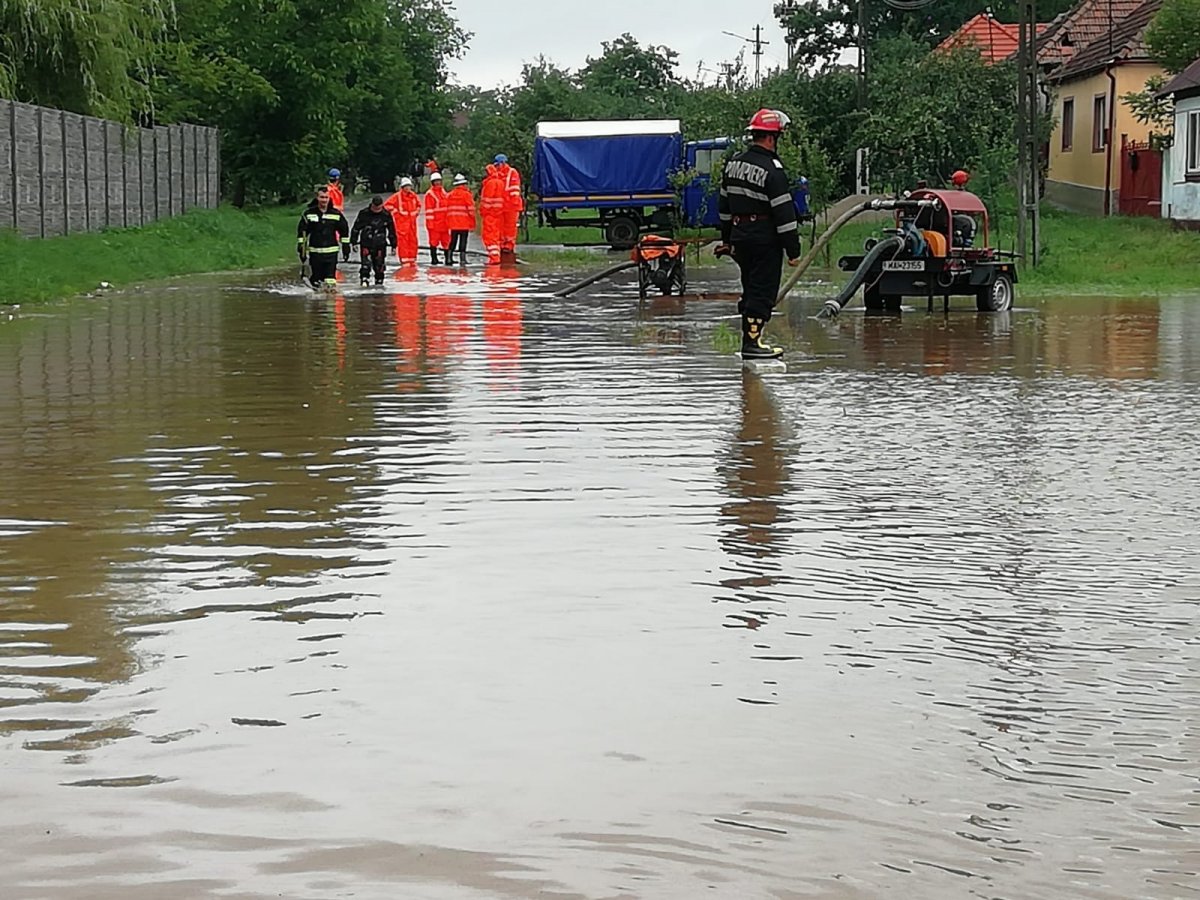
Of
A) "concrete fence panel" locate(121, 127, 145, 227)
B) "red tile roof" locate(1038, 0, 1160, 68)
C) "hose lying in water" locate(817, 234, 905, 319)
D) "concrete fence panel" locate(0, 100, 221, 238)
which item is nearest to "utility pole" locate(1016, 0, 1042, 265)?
"hose lying in water" locate(817, 234, 905, 319)

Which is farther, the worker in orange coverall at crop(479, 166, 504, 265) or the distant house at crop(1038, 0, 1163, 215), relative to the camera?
the distant house at crop(1038, 0, 1163, 215)

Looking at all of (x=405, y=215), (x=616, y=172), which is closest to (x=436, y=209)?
(x=405, y=215)

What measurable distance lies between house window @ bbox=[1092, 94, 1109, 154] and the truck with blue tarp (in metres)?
14.7

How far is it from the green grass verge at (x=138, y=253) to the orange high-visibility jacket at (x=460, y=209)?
366 cm

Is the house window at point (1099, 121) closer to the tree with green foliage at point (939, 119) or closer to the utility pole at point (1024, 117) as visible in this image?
the tree with green foliage at point (939, 119)

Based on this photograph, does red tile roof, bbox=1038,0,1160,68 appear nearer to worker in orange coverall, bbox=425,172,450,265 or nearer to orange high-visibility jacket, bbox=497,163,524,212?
orange high-visibility jacket, bbox=497,163,524,212

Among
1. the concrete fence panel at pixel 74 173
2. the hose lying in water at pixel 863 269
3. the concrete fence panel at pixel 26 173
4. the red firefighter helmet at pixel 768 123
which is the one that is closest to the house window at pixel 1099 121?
the concrete fence panel at pixel 74 173

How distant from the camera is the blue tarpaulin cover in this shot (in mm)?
49156

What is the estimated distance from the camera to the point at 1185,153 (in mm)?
47344

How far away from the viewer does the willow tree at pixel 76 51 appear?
3278cm

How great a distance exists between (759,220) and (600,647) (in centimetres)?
963

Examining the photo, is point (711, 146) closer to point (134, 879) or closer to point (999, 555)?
point (999, 555)

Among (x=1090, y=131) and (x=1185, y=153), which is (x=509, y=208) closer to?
(x=1185, y=153)

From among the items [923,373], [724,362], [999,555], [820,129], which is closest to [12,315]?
[724,362]
